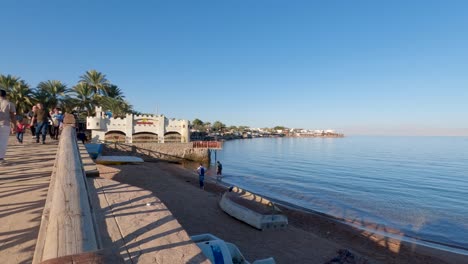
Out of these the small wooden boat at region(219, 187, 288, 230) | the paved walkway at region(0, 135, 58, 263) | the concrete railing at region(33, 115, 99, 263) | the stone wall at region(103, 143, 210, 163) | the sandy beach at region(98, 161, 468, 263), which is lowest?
the sandy beach at region(98, 161, 468, 263)

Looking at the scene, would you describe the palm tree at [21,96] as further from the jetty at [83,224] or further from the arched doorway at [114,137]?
the jetty at [83,224]

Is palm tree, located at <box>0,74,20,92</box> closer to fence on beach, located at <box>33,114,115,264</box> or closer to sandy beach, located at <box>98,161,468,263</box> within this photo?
sandy beach, located at <box>98,161,468,263</box>

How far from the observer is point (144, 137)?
41906mm

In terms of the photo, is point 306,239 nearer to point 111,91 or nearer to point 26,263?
point 26,263

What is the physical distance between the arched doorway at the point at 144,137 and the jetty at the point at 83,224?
119 ft

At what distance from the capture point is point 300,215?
17922 millimetres

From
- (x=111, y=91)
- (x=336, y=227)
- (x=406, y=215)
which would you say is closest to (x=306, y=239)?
(x=336, y=227)

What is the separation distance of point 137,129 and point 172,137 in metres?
5.40

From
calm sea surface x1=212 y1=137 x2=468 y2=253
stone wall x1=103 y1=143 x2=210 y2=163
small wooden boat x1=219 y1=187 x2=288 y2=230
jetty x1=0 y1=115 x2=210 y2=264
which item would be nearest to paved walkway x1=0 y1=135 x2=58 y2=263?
jetty x1=0 y1=115 x2=210 y2=264

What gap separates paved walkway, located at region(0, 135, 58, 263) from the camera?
3.05m

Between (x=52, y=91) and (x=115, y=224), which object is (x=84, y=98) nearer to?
(x=52, y=91)

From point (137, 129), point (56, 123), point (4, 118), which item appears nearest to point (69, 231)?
point (4, 118)

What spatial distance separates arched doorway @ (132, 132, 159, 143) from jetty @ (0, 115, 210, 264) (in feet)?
119

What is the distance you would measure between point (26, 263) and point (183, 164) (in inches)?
1506
